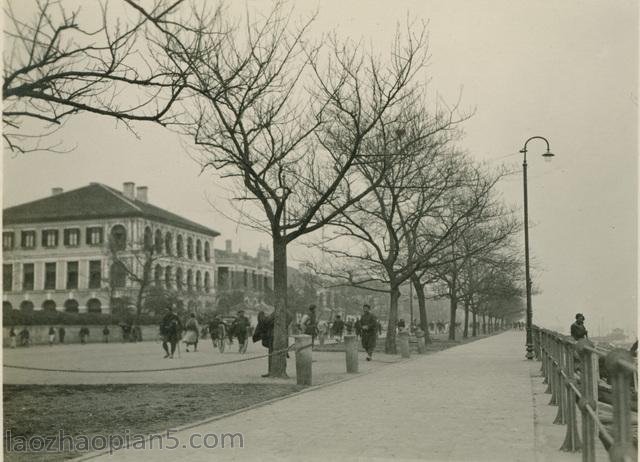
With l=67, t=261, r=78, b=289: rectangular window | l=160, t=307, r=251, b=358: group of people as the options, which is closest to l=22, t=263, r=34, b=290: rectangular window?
l=67, t=261, r=78, b=289: rectangular window

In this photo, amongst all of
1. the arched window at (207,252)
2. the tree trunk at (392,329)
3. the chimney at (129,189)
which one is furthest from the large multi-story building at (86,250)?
the tree trunk at (392,329)

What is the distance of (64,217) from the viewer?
60438 mm

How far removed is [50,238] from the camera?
6159cm

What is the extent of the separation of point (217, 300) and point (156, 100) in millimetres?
66773

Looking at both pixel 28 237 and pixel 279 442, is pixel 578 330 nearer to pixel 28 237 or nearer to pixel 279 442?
pixel 279 442

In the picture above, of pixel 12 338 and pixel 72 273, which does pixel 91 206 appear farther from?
pixel 12 338

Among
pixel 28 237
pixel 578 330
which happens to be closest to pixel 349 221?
pixel 578 330

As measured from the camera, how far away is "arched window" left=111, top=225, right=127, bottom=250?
55.3m

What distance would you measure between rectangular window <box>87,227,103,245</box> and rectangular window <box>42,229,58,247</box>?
2.50 metres

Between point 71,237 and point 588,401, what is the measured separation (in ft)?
197

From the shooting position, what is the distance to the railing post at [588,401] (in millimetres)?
5750

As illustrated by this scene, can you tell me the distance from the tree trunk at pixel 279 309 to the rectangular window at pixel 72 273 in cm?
5123

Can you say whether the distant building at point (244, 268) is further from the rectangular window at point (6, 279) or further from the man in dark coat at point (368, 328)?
the rectangular window at point (6, 279)

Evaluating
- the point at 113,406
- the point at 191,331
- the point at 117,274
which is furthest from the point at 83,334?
the point at 113,406
